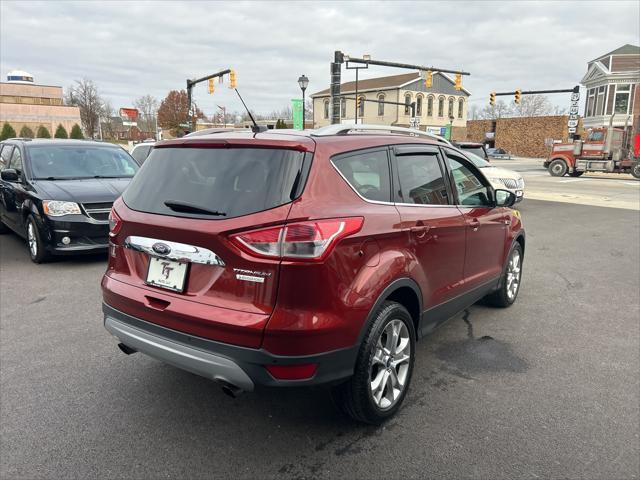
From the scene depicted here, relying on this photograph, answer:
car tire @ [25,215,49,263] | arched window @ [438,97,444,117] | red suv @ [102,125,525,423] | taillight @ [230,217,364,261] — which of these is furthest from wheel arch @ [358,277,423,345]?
arched window @ [438,97,444,117]

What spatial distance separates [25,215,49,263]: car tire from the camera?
678 cm

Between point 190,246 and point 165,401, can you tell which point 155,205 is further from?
point 165,401

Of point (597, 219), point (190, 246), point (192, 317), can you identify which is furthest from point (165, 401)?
point (597, 219)

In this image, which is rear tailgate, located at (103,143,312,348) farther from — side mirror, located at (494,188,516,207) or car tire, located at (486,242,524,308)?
car tire, located at (486,242,524,308)

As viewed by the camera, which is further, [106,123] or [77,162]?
[106,123]

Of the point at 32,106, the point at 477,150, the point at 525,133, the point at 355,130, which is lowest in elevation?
the point at 477,150

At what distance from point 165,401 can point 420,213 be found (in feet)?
7.09

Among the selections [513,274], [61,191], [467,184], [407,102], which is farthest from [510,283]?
[407,102]

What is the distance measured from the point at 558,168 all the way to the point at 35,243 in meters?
28.9

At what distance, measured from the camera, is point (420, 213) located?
331 centimetres

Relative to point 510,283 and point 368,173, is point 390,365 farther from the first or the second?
point 510,283

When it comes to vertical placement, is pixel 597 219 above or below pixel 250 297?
below

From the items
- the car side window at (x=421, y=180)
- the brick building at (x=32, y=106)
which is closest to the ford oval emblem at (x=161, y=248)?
the car side window at (x=421, y=180)

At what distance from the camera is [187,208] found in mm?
2764
